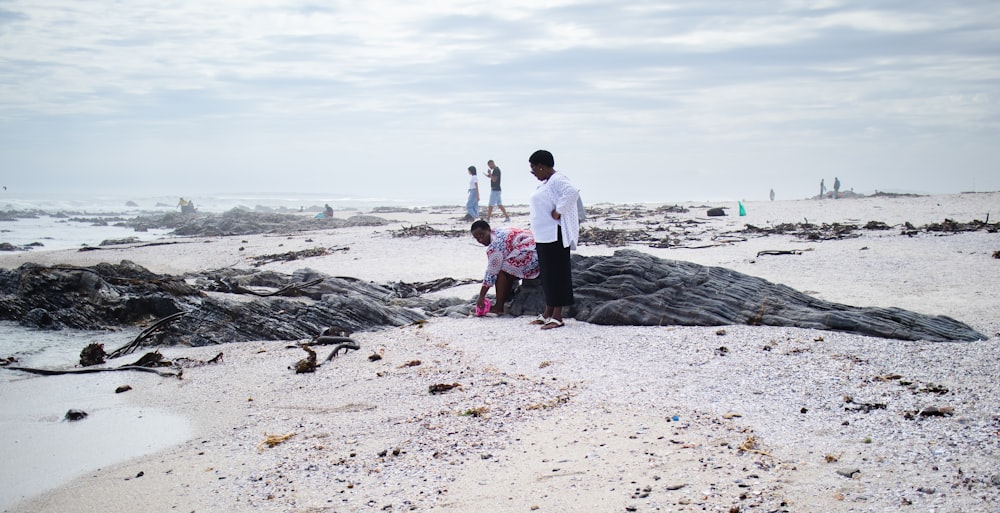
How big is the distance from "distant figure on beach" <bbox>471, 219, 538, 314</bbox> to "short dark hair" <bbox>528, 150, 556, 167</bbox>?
1060 mm

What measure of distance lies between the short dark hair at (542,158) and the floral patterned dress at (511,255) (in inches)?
40.8

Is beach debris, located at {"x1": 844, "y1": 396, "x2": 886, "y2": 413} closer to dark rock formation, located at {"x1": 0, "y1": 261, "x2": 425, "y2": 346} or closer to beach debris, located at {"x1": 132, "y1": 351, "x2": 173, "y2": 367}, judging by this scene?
dark rock formation, located at {"x1": 0, "y1": 261, "x2": 425, "y2": 346}

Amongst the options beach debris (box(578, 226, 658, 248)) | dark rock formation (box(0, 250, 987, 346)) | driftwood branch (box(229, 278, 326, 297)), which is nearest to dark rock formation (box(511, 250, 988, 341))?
dark rock formation (box(0, 250, 987, 346))

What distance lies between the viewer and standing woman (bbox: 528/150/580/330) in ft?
25.9

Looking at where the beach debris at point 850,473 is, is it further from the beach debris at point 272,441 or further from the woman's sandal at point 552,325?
the woman's sandal at point 552,325

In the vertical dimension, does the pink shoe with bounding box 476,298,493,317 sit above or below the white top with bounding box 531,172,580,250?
below

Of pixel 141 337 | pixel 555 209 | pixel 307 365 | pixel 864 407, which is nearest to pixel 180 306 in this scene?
pixel 141 337

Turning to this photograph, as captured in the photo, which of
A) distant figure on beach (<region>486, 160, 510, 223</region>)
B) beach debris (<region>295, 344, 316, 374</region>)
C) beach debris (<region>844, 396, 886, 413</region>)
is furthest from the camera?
distant figure on beach (<region>486, 160, 510, 223</region>)

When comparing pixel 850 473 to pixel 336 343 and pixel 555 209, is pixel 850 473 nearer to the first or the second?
pixel 555 209

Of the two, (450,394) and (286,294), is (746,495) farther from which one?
(286,294)

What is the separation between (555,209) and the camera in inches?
311

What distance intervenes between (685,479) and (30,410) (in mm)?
5874

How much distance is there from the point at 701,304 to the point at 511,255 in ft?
7.31

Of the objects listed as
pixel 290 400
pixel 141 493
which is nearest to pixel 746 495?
pixel 141 493
